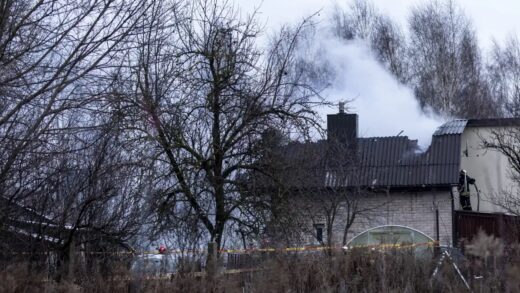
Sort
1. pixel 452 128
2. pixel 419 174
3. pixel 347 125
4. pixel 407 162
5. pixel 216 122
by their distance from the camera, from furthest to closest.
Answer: pixel 452 128 < pixel 407 162 < pixel 419 174 < pixel 347 125 < pixel 216 122

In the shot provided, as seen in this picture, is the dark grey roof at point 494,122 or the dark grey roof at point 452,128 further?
the dark grey roof at point 452,128

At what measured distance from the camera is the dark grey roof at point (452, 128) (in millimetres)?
26062

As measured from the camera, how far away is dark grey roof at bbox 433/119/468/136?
26.1 metres

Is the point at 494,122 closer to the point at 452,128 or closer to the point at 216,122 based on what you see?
the point at 452,128

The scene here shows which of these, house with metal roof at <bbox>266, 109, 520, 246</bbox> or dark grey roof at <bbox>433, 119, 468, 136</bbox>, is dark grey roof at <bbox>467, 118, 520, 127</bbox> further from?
dark grey roof at <bbox>433, 119, 468, 136</bbox>

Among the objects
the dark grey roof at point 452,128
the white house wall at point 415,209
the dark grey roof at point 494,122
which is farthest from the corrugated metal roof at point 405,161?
the white house wall at point 415,209

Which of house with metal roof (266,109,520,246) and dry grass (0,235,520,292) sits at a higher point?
house with metal roof (266,109,520,246)

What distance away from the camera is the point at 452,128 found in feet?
87.0

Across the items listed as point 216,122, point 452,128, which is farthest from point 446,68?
point 216,122

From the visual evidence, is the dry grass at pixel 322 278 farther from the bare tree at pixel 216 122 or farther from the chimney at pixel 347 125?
the chimney at pixel 347 125

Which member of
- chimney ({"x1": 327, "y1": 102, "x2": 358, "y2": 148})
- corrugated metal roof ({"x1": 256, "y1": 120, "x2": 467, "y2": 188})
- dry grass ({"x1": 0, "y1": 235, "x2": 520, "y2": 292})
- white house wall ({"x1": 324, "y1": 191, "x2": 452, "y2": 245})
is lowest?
dry grass ({"x1": 0, "y1": 235, "x2": 520, "y2": 292})

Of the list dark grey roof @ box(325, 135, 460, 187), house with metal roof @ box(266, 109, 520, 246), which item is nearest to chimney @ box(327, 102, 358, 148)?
house with metal roof @ box(266, 109, 520, 246)

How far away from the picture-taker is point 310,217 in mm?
14383

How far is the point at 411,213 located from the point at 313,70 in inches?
252
